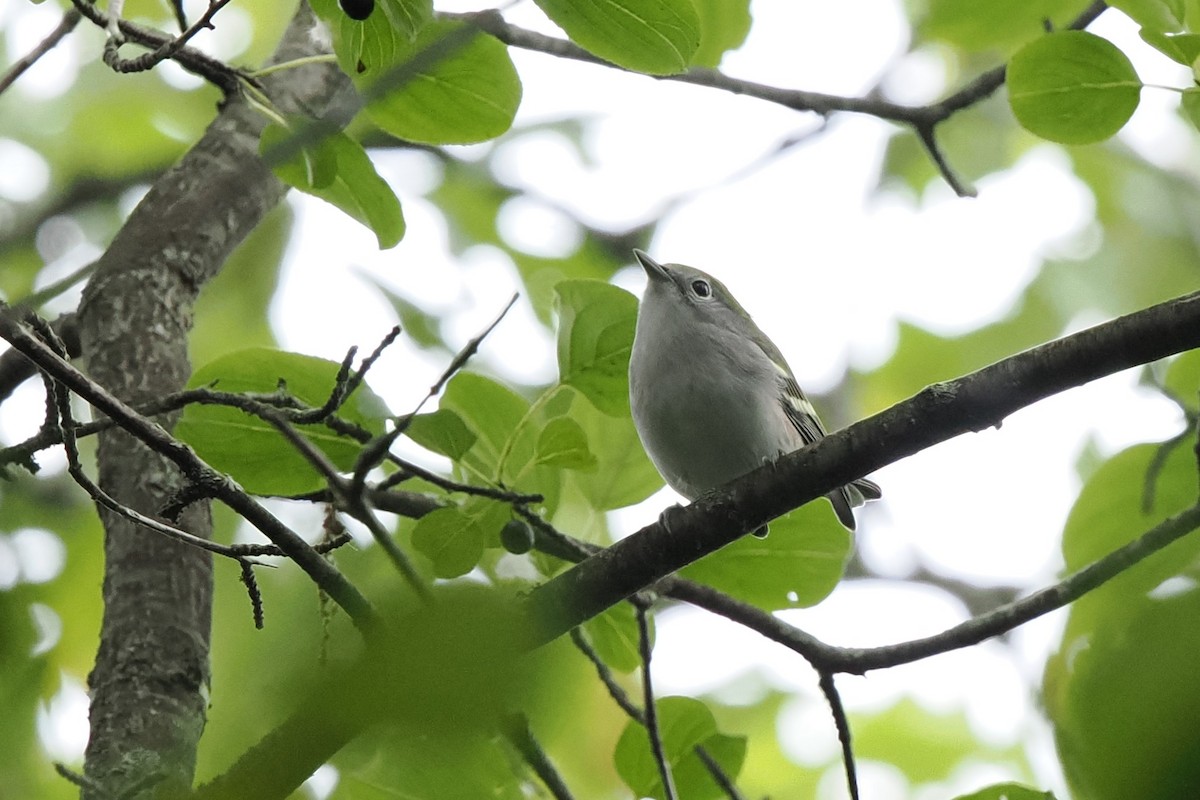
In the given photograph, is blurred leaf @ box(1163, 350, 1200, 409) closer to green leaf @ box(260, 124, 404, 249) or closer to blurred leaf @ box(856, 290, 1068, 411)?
green leaf @ box(260, 124, 404, 249)

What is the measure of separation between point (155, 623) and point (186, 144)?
141 inches

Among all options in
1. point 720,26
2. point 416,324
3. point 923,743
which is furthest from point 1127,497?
point 923,743

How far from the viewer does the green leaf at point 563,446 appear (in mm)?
2566

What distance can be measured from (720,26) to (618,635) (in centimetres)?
159

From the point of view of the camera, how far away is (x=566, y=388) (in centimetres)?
298

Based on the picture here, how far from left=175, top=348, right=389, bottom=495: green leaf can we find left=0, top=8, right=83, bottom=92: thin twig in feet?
2.35

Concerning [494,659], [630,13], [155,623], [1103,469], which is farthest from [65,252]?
[494,659]

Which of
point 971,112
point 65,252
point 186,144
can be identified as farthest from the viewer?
point 971,112

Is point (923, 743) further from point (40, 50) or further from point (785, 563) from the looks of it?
point (40, 50)

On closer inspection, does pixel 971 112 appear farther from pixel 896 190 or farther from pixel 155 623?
pixel 155 623

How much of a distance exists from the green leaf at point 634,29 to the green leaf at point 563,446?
0.75 metres

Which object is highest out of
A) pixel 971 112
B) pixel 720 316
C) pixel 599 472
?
pixel 971 112

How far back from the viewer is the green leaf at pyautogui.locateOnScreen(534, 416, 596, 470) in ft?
8.42

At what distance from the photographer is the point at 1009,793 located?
2.11 m
